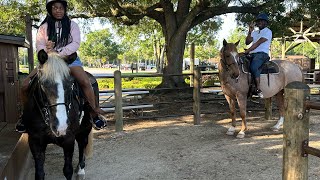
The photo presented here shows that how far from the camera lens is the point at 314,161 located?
5.34m

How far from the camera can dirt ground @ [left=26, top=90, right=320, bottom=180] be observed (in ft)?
16.6

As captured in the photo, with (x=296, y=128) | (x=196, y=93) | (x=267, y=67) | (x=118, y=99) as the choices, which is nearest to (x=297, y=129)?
(x=296, y=128)

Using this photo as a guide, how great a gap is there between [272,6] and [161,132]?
474 cm

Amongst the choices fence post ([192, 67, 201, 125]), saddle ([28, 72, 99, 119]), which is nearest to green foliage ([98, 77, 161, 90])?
fence post ([192, 67, 201, 125])

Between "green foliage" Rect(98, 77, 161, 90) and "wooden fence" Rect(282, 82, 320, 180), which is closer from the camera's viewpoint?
"wooden fence" Rect(282, 82, 320, 180)

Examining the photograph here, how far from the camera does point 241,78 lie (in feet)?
24.2

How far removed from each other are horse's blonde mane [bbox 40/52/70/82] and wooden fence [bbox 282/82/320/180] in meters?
2.27

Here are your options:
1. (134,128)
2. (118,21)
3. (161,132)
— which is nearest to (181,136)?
(161,132)

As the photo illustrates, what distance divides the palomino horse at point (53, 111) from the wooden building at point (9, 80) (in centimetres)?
324

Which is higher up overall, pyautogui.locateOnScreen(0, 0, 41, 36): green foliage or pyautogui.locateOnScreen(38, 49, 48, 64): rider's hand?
pyautogui.locateOnScreen(0, 0, 41, 36): green foliage

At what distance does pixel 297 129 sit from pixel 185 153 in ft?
11.8

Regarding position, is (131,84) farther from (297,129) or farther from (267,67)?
(297,129)

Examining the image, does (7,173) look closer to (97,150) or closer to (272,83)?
(97,150)

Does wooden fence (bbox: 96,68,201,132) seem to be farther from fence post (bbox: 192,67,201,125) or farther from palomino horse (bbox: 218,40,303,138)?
palomino horse (bbox: 218,40,303,138)
